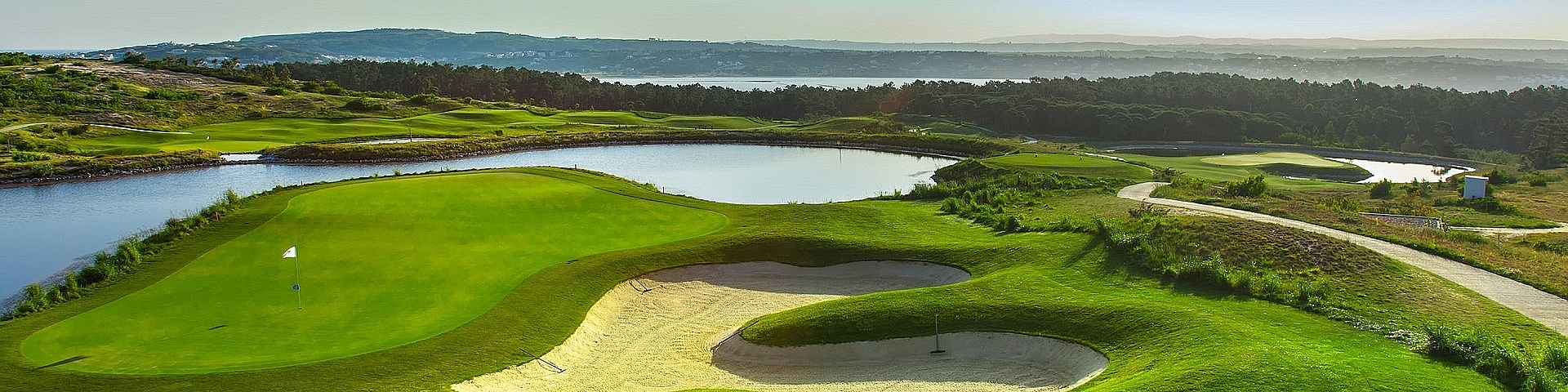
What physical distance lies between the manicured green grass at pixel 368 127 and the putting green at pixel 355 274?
105ft

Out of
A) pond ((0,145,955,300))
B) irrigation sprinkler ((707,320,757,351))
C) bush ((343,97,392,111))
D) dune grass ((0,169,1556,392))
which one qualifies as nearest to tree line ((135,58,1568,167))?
bush ((343,97,392,111))

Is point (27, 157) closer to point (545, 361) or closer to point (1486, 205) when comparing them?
point (545, 361)

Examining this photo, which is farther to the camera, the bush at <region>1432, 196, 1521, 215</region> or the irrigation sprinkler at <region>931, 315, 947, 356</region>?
the bush at <region>1432, 196, 1521, 215</region>

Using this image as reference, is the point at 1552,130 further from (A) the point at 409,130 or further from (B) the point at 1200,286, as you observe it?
(A) the point at 409,130

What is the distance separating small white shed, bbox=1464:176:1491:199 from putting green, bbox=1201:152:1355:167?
2228cm

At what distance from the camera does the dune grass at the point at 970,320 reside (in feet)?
39.5

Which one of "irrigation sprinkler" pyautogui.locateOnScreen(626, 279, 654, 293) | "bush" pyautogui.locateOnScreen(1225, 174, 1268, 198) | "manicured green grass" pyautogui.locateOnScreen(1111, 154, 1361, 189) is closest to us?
"irrigation sprinkler" pyautogui.locateOnScreen(626, 279, 654, 293)

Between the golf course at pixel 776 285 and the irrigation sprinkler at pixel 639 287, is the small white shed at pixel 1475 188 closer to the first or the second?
the golf course at pixel 776 285

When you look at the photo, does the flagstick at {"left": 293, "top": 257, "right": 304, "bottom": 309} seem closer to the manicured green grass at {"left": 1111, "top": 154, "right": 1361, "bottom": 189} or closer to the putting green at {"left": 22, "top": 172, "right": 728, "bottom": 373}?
the putting green at {"left": 22, "top": 172, "right": 728, "bottom": 373}

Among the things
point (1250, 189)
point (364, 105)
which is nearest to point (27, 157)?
point (364, 105)

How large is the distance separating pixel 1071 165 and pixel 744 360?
34.3m

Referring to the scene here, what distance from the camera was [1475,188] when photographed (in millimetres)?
35062

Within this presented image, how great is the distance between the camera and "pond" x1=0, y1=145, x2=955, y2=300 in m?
27.8

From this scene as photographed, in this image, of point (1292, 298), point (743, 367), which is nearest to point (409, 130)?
point (743, 367)
